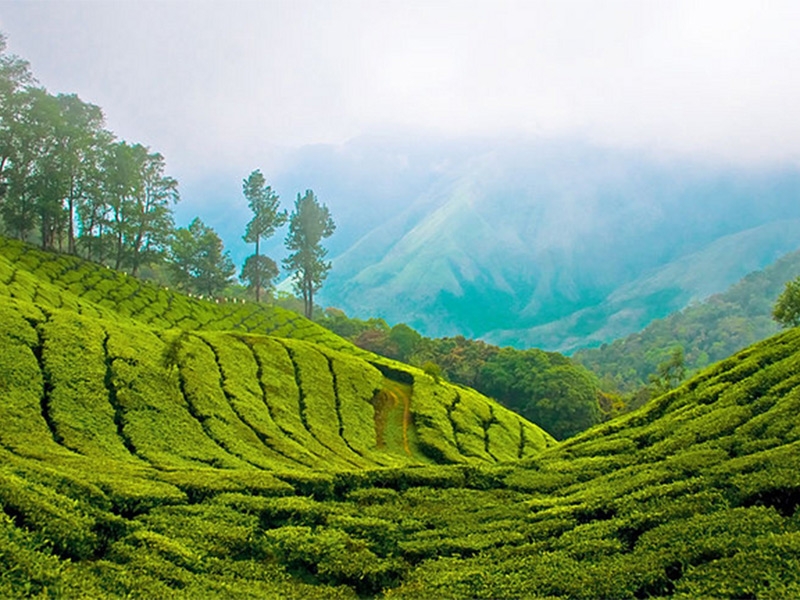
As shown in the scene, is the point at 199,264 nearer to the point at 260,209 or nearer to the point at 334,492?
the point at 260,209

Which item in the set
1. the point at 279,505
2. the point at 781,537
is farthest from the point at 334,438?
the point at 781,537

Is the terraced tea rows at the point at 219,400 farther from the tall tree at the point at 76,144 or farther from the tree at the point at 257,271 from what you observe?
the tree at the point at 257,271

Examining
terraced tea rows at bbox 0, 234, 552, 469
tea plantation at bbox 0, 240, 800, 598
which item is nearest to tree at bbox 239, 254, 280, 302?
terraced tea rows at bbox 0, 234, 552, 469

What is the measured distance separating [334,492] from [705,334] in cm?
17553

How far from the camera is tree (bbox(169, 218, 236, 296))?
259 ft

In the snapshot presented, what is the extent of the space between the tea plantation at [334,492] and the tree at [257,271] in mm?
51547

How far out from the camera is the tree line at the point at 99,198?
60.8 metres

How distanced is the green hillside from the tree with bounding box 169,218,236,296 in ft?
324

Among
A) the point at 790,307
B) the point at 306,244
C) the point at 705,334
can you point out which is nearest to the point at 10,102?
the point at 306,244

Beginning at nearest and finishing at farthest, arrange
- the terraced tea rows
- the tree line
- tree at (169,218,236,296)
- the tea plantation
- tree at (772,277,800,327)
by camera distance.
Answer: the tea plantation → the terraced tea rows → tree at (772,277,800,327) → the tree line → tree at (169,218,236,296)

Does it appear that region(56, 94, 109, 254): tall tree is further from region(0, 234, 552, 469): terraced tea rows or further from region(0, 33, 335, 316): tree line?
region(0, 234, 552, 469): terraced tea rows

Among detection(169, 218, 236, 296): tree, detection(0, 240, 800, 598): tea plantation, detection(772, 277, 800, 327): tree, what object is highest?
detection(169, 218, 236, 296): tree

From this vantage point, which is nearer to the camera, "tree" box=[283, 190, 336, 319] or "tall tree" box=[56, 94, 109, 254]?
"tall tree" box=[56, 94, 109, 254]

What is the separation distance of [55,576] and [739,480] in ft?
45.8
